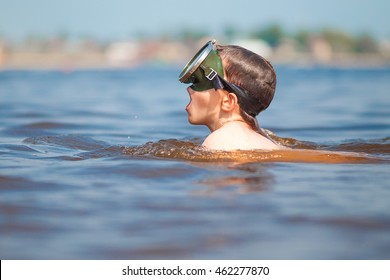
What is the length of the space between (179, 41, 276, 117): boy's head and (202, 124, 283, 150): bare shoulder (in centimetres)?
18

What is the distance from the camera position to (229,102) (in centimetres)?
538

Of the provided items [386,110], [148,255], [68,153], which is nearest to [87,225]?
[148,255]

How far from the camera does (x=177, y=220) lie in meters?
3.58

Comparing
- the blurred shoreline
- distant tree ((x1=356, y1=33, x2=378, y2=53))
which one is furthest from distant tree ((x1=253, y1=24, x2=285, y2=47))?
distant tree ((x1=356, y1=33, x2=378, y2=53))

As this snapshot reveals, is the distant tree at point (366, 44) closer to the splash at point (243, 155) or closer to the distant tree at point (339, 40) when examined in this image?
the distant tree at point (339, 40)

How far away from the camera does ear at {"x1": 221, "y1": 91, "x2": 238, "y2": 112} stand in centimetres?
538

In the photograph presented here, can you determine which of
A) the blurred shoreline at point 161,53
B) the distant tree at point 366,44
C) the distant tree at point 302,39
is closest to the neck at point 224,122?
the blurred shoreline at point 161,53

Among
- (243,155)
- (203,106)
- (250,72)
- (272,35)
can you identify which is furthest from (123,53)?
(243,155)

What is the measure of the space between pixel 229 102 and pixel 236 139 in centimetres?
30

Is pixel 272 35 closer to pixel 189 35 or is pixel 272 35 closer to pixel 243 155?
pixel 189 35

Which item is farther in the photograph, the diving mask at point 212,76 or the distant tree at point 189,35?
the distant tree at point 189,35

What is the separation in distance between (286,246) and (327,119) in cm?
795

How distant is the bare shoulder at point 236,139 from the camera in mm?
5254
